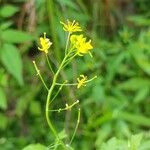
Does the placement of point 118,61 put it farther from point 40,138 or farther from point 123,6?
point 123,6

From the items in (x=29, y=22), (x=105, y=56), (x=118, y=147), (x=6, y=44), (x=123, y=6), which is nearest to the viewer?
(x=118, y=147)

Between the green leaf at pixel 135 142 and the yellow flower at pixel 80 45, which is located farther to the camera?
the green leaf at pixel 135 142

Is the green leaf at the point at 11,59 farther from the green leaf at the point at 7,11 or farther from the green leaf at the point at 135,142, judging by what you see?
the green leaf at the point at 135,142

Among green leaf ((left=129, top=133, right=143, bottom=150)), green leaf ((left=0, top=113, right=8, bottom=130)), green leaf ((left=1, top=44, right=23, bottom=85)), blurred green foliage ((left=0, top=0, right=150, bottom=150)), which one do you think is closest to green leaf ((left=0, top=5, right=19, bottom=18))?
blurred green foliage ((left=0, top=0, right=150, bottom=150))

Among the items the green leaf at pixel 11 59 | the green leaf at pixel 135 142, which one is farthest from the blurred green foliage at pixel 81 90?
the green leaf at pixel 135 142

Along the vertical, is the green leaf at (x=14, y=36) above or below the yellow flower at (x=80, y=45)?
below

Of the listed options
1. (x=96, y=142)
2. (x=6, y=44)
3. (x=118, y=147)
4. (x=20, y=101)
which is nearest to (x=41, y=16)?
(x=6, y=44)

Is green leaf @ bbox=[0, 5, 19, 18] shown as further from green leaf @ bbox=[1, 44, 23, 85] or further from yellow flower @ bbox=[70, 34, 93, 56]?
yellow flower @ bbox=[70, 34, 93, 56]
